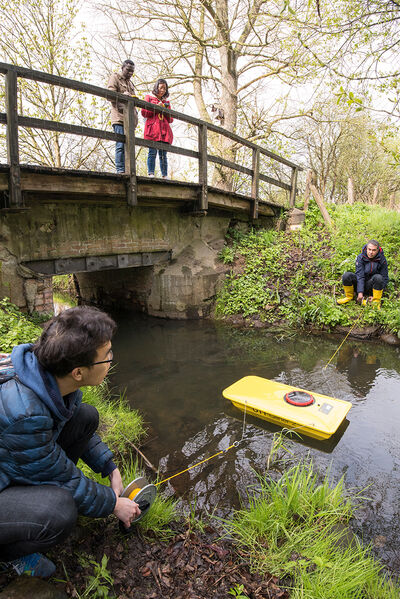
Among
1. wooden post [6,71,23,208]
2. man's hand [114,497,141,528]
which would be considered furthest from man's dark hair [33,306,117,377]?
wooden post [6,71,23,208]

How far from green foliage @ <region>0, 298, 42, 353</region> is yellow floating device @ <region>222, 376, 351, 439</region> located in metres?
2.46

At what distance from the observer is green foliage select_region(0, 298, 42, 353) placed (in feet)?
12.3

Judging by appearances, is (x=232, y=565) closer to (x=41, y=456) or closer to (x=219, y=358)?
(x=41, y=456)

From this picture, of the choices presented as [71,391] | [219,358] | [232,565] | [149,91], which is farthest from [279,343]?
[149,91]

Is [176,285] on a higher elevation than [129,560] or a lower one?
higher

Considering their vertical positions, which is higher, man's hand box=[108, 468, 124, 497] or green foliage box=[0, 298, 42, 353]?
green foliage box=[0, 298, 42, 353]

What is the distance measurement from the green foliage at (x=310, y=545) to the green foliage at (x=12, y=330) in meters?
2.85

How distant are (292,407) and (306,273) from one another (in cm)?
488

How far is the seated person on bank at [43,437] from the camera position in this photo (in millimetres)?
1448

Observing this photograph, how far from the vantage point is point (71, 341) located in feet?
4.99

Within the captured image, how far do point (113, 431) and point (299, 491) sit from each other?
1.90 metres

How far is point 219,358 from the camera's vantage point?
5895 mm

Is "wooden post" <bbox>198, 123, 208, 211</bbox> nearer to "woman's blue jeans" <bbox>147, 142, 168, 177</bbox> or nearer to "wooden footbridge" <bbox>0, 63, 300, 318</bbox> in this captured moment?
"wooden footbridge" <bbox>0, 63, 300, 318</bbox>

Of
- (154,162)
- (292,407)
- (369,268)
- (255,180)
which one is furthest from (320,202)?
(292,407)
